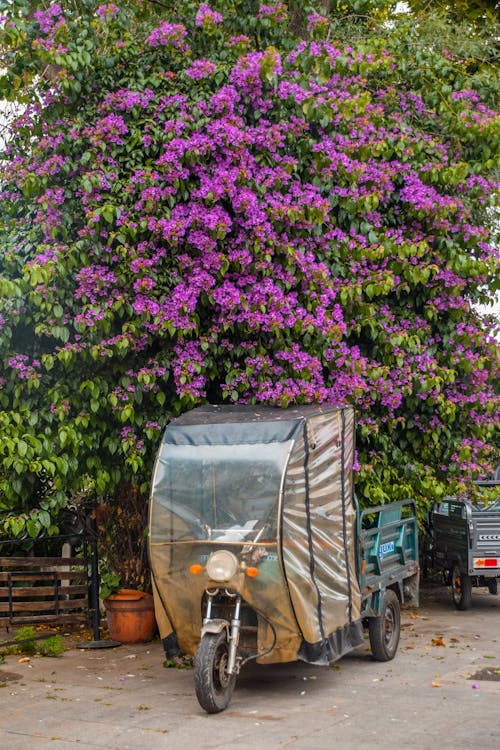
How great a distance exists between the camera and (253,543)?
778cm

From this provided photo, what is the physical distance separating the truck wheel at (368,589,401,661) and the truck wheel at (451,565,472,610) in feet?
11.4

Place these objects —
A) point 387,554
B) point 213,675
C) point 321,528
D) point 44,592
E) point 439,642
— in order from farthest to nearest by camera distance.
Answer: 1. point 44,592
2. point 439,642
3. point 387,554
4. point 321,528
5. point 213,675

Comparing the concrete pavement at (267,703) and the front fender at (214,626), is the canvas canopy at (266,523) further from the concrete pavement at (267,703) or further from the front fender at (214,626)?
the concrete pavement at (267,703)

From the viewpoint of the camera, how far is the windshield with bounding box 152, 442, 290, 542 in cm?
791

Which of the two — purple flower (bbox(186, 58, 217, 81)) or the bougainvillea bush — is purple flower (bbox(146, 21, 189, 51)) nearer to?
the bougainvillea bush

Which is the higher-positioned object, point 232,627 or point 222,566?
point 222,566

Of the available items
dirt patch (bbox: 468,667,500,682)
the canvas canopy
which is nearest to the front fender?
the canvas canopy

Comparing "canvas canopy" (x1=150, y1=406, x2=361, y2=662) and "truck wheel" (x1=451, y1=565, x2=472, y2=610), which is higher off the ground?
"canvas canopy" (x1=150, y1=406, x2=361, y2=662)

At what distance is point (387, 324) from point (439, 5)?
849 cm

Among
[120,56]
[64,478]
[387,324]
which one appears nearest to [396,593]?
[387,324]

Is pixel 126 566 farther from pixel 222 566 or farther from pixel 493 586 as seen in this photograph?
pixel 493 586

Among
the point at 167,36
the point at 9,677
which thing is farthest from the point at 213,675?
the point at 167,36

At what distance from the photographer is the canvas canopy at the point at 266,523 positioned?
7.79 meters

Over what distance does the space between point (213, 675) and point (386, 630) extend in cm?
276
